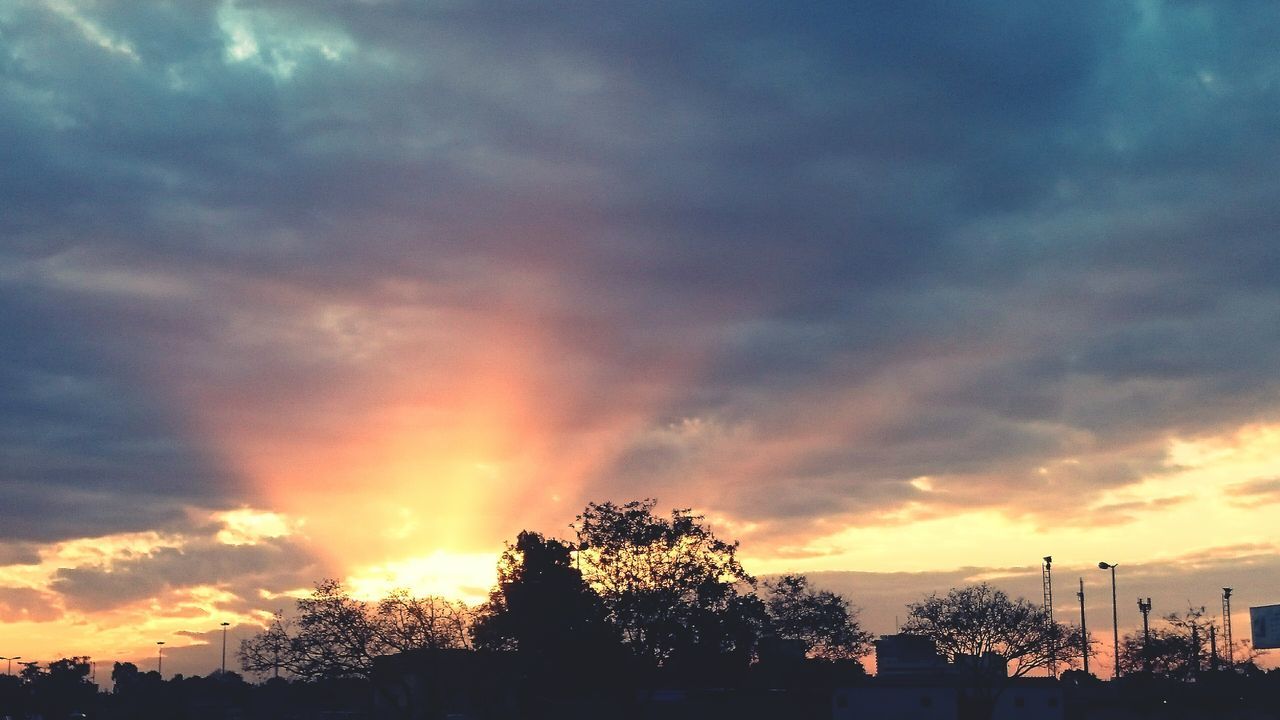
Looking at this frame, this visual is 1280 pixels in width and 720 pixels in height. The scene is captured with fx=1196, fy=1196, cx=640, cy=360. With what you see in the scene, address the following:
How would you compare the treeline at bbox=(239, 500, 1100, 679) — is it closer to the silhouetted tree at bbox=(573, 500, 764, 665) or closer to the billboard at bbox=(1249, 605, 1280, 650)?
the silhouetted tree at bbox=(573, 500, 764, 665)

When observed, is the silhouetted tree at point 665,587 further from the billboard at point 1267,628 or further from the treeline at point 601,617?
the billboard at point 1267,628

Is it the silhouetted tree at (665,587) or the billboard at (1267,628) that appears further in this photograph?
the billboard at (1267,628)

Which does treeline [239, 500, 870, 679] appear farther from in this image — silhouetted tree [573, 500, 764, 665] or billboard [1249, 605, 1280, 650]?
billboard [1249, 605, 1280, 650]

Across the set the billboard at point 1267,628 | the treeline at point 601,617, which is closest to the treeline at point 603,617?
the treeline at point 601,617

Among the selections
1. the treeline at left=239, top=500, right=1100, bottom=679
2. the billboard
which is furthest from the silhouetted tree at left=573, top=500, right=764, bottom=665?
the billboard

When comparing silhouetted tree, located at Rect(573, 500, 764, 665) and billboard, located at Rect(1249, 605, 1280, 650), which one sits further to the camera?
billboard, located at Rect(1249, 605, 1280, 650)

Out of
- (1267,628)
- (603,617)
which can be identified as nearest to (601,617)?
(603,617)

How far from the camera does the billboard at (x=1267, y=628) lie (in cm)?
15000

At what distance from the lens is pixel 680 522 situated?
101938 mm

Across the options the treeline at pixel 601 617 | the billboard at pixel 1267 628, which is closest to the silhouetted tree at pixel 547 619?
the treeline at pixel 601 617

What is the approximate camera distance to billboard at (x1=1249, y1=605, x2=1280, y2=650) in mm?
150000

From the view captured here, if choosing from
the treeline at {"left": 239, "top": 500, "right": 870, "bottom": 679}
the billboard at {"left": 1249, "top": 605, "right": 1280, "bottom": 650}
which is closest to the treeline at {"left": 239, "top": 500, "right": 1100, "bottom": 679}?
the treeline at {"left": 239, "top": 500, "right": 870, "bottom": 679}

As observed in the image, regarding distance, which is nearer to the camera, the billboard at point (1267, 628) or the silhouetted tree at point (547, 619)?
the silhouetted tree at point (547, 619)

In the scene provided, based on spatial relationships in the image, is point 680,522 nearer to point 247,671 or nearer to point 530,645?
point 530,645
